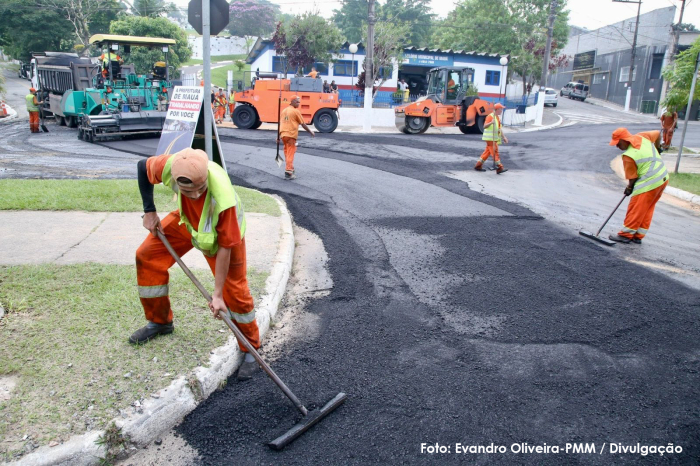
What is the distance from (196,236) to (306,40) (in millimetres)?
28939

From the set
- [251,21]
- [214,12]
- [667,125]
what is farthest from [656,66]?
[251,21]

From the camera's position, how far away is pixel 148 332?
3701 millimetres

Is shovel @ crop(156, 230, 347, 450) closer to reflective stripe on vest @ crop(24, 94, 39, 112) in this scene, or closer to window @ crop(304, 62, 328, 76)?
reflective stripe on vest @ crop(24, 94, 39, 112)

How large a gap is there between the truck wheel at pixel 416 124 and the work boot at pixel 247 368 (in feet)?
60.6

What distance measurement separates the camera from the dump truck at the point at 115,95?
1504 cm

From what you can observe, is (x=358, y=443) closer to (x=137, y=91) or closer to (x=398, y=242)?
(x=398, y=242)

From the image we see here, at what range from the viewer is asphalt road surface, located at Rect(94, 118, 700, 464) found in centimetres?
302

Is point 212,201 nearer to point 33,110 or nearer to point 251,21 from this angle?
point 33,110

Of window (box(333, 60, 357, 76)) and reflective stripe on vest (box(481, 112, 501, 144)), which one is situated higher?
window (box(333, 60, 357, 76))

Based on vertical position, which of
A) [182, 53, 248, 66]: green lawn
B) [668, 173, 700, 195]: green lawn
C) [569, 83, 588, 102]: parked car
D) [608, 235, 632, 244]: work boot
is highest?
[182, 53, 248, 66]: green lawn

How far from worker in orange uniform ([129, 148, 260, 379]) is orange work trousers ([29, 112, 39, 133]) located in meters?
17.4

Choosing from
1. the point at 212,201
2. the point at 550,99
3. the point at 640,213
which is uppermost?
the point at 550,99

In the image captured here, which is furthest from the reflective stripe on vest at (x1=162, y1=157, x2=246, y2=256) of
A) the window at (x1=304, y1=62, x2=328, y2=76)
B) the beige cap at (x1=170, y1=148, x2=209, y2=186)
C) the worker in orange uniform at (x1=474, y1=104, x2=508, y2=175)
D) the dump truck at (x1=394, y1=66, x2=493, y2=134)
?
the window at (x1=304, y1=62, x2=328, y2=76)

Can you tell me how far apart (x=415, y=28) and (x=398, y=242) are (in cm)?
6075
